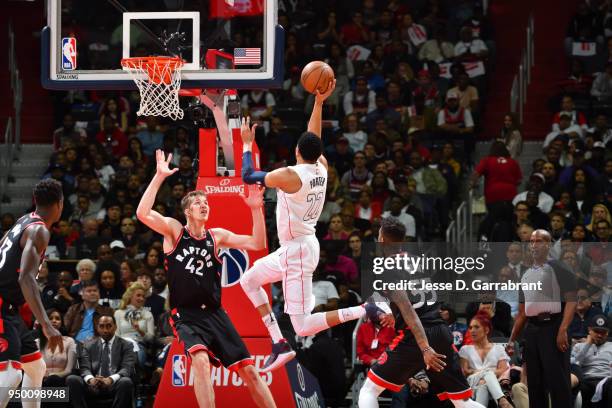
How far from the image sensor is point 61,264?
16.3 meters

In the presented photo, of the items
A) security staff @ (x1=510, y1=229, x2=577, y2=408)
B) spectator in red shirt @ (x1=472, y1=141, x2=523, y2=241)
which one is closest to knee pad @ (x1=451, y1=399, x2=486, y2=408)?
security staff @ (x1=510, y1=229, x2=577, y2=408)

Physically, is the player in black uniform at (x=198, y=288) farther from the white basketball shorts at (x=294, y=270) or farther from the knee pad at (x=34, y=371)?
the knee pad at (x=34, y=371)

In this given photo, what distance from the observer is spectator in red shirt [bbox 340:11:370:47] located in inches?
841

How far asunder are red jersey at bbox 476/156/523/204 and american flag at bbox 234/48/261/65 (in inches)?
254

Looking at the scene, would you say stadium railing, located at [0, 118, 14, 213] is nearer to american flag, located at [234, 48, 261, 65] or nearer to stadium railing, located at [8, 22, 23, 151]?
stadium railing, located at [8, 22, 23, 151]

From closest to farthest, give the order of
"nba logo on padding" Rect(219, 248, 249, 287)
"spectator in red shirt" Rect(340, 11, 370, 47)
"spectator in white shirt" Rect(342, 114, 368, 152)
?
"nba logo on padding" Rect(219, 248, 249, 287) → "spectator in white shirt" Rect(342, 114, 368, 152) → "spectator in red shirt" Rect(340, 11, 370, 47)

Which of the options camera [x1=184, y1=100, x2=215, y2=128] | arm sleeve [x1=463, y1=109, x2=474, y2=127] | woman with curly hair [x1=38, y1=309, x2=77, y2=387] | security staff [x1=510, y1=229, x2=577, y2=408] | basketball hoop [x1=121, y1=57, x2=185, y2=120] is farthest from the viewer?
arm sleeve [x1=463, y1=109, x2=474, y2=127]

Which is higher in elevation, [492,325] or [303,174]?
[303,174]

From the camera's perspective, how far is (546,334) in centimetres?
1155

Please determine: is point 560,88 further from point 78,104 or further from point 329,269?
point 78,104

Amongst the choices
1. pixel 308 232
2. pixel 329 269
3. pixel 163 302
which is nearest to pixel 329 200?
pixel 329 269

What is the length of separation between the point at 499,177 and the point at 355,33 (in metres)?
5.07

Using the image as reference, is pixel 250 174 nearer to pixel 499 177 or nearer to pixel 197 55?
pixel 197 55

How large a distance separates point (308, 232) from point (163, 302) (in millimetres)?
4593
